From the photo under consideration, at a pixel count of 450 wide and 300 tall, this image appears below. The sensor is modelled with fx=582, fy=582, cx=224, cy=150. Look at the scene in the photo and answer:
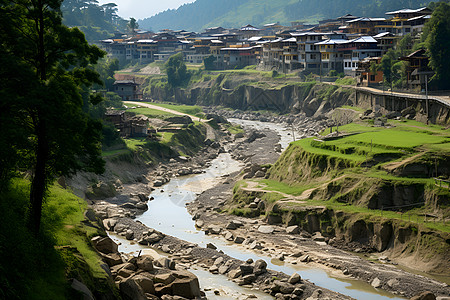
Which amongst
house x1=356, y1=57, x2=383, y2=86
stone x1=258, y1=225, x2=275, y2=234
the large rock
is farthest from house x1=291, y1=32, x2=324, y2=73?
the large rock

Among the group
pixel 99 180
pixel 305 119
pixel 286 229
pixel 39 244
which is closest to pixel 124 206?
pixel 99 180

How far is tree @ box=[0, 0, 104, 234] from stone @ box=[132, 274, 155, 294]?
6.79 m

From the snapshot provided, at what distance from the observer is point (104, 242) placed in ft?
120

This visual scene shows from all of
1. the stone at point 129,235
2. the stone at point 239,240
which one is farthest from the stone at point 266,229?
the stone at point 129,235

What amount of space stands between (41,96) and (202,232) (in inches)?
1287

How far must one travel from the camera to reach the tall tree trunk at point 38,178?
28266 millimetres

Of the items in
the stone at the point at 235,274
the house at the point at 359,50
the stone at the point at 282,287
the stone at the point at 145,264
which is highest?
the house at the point at 359,50

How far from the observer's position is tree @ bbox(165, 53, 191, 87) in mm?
175125

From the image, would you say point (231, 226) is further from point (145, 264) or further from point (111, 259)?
point (111, 259)

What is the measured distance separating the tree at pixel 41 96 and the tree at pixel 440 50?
239 ft

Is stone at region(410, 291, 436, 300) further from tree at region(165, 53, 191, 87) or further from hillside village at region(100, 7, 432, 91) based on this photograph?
tree at region(165, 53, 191, 87)

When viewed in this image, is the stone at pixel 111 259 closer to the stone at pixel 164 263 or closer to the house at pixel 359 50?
the stone at pixel 164 263

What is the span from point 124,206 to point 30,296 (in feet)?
133

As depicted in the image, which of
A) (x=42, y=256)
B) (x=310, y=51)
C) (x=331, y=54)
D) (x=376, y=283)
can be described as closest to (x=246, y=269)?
(x=376, y=283)
